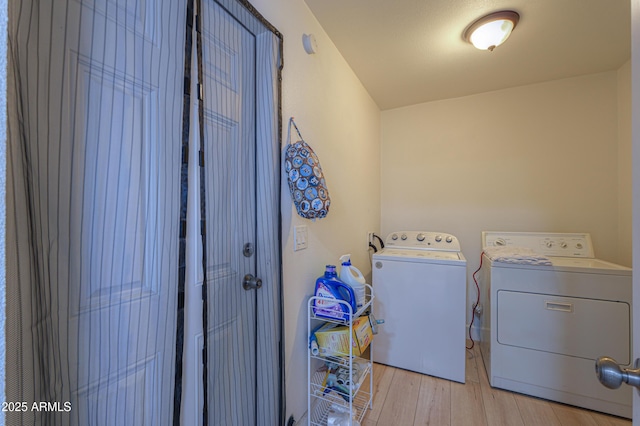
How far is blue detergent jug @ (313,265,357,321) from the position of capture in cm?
136

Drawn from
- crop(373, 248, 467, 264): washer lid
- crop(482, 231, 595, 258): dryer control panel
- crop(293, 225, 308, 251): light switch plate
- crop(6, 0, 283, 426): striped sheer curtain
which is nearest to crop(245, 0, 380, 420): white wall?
crop(293, 225, 308, 251): light switch plate

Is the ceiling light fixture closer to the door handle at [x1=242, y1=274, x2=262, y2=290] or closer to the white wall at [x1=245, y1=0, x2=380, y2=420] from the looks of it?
the white wall at [x1=245, y1=0, x2=380, y2=420]

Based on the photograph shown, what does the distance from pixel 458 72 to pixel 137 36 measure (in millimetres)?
2425

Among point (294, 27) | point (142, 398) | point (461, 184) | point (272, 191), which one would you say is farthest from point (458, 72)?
point (142, 398)

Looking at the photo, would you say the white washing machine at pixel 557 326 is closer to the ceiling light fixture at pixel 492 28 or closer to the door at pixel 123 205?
the ceiling light fixture at pixel 492 28

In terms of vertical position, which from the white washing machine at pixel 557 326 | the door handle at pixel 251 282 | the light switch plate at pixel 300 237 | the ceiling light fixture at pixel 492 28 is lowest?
the white washing machine at pixel 557 326

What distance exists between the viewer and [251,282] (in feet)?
3.69

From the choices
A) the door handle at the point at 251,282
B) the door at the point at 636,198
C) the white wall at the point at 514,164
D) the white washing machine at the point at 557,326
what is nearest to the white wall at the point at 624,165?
the white wall at the point at 514,164

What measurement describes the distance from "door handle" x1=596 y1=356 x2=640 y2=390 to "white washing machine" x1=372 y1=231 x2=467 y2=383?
1373mm

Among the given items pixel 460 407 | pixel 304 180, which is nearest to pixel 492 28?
pixel 304 180

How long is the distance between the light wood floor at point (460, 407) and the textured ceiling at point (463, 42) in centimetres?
248

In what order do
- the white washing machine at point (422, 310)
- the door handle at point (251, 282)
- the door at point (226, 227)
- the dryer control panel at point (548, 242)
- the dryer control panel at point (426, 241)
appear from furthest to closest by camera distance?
the dryer control panel at point (426, 241) → the dryer control panel at point (548, 242) → the white washing machine at point (422, 310) → the door handle at point (251, 282) → the door at point (226, 227)

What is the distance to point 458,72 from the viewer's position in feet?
7.42

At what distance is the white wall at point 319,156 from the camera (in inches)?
53.3
